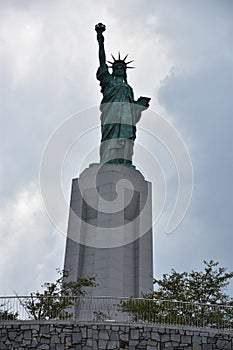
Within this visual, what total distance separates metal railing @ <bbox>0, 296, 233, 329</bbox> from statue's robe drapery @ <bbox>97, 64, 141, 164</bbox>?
13390 mm

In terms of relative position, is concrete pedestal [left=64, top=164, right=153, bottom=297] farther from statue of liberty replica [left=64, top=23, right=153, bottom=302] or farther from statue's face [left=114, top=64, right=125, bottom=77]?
statue's face [left=114, top=64, right=125, bottom=77]

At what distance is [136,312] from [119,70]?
19.9 metres

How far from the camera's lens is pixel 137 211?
3272cm

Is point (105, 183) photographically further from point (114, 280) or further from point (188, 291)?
point (188, 291)

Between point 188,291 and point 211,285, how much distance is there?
3.72ft

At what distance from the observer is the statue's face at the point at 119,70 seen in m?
Result: 37.2

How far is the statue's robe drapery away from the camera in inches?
1352

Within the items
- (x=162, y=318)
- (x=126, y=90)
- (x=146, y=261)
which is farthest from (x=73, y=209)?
(x=162, y=318)

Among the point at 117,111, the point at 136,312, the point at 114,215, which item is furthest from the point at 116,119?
the point at 136,312

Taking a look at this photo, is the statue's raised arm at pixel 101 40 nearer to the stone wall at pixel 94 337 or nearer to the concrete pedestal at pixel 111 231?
the concrete pedestal at pixel 111 231

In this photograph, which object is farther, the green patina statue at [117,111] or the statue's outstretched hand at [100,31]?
the statue's outstretched hand at [100,31]

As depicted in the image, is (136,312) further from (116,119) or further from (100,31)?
(100,31)

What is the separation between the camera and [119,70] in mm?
37344

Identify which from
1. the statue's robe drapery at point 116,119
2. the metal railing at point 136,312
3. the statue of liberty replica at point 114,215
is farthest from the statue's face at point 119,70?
the metal railing at point 136,312
